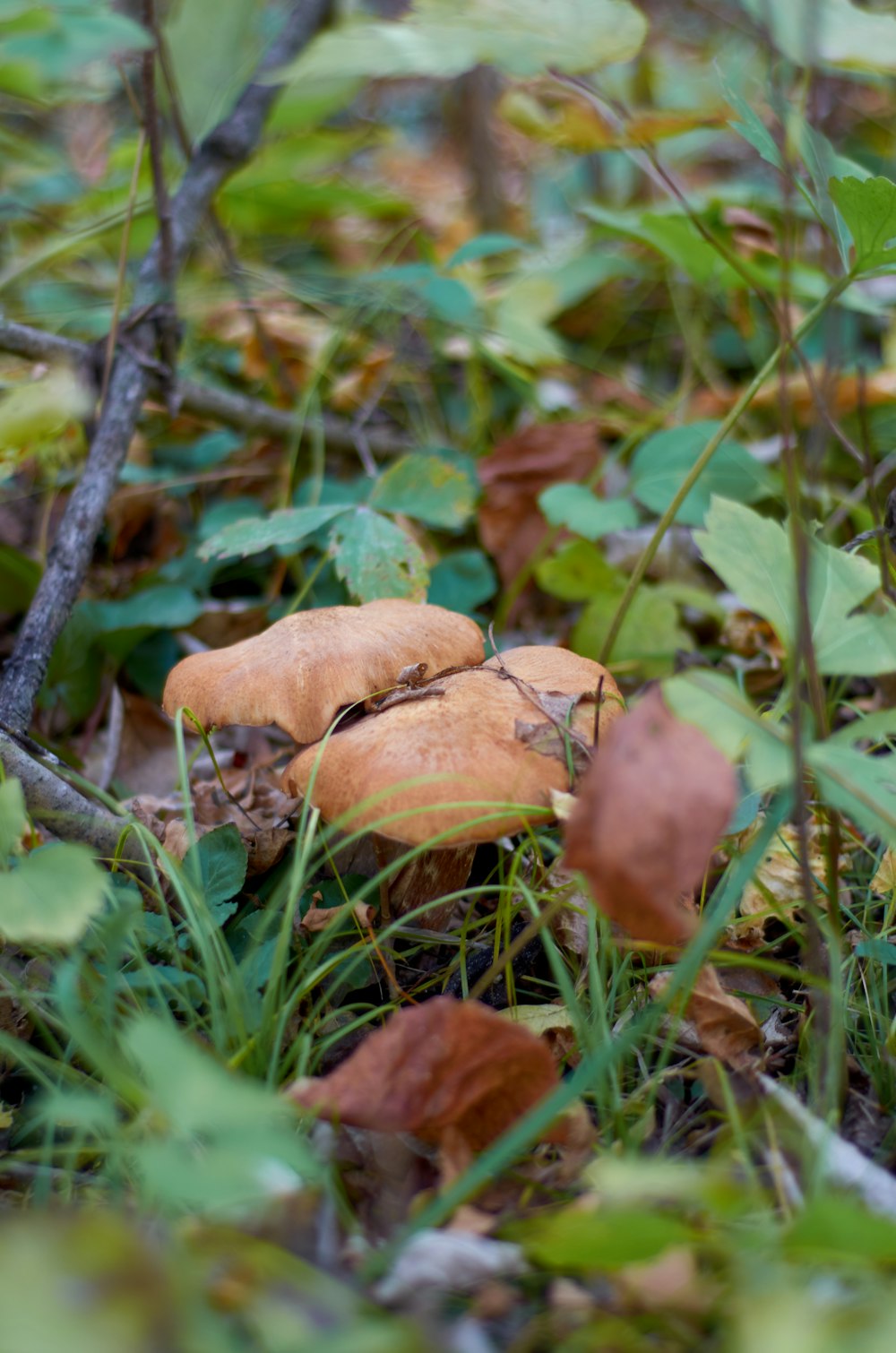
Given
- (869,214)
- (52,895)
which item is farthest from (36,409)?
(869,214)

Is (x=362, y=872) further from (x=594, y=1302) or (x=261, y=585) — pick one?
(x=261, y=585)

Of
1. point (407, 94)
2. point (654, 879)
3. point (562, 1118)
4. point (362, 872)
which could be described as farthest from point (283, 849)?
point (407, 94)

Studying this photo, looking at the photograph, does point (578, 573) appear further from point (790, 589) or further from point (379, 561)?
point (790, 589)

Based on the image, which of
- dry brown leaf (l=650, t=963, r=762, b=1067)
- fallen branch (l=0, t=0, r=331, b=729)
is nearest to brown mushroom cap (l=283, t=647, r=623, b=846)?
dry brown leaf (l=650, t=963, r=762, b=1067)

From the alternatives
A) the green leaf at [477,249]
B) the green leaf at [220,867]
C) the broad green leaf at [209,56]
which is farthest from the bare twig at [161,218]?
the green leaf at [220,867]

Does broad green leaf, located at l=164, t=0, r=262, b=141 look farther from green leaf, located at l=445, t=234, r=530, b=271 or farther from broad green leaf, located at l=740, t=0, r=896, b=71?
broad green leaf, located at l=740, t=0, r=896, b=71

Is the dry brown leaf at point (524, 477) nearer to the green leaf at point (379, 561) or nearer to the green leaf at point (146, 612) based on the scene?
the green leaf at point (379, 561)
